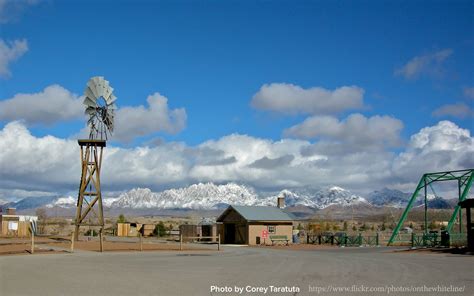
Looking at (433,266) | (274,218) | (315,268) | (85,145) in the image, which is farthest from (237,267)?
(274,218)

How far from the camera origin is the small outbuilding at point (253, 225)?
57.7 metres

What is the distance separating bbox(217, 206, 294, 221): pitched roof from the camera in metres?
58.5

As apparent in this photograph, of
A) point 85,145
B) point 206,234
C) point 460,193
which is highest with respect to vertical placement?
point 85,145

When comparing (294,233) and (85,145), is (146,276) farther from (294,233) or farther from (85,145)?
(294,233)

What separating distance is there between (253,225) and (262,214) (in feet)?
8.22

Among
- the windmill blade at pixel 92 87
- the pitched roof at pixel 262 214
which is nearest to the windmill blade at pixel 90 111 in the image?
the windmill blade at pixel 92 87

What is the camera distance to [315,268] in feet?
78.5

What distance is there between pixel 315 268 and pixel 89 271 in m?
8.86

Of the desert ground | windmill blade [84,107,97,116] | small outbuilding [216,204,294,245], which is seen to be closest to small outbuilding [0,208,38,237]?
windmill blade [84,107,97,116]

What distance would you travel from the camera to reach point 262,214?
60.0m

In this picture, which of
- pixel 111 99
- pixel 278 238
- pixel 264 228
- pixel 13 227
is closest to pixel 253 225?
pixel 264 228

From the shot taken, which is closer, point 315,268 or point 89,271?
point 89,271

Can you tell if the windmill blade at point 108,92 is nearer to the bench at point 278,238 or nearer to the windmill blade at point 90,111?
the windmill blade at point 90,111

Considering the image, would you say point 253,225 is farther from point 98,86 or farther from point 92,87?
point 92,87
